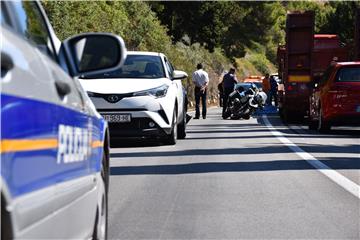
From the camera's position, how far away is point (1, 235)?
119 inches

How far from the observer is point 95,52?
4.61 metres

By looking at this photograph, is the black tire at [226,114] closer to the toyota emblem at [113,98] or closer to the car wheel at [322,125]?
the car wheel at [322,125]

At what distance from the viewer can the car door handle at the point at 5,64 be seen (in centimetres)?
311

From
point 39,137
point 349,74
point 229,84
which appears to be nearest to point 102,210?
point 39,137

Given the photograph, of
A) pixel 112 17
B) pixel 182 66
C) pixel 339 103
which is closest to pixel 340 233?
pixel 339 103

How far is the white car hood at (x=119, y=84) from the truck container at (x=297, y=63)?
11.1 m

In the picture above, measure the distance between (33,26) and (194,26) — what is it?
2396 inches

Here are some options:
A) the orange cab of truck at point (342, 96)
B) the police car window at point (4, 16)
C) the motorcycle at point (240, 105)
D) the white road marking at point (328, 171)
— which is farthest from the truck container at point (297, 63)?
the police car window at point (4, 16)

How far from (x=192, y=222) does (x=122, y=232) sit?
757 millimetres

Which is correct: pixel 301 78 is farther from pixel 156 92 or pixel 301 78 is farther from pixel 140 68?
pixel 156 92

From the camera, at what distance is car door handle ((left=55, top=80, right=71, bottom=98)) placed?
398 centimetres

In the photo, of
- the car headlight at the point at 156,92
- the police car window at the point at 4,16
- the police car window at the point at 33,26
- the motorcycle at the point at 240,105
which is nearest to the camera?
the police car window at the point at 4,16

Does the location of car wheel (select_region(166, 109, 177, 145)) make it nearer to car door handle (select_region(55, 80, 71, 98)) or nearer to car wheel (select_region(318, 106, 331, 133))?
car wheel (select_region(318, 106, 331, 133))

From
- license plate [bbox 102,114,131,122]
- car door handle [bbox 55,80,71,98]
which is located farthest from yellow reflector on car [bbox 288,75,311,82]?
car door handle [bbox 55,80,71,98]
